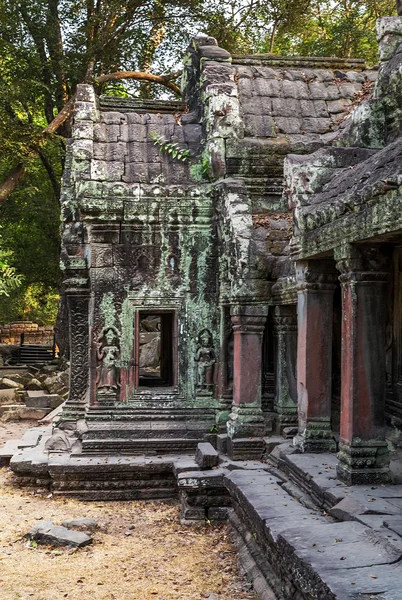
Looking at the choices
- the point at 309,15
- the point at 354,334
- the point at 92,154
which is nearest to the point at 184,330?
the point at 92,154

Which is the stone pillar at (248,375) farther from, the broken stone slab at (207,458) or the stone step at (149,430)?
the stone step at (149,430)

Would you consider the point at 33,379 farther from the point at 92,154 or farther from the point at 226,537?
the point at 226,537

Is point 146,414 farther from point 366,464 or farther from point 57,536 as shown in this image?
point 366,464

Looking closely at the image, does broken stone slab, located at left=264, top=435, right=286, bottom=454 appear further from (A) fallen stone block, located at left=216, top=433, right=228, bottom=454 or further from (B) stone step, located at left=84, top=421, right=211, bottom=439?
(B) stone step, located at left=84, top=421, right=211, bottom=439

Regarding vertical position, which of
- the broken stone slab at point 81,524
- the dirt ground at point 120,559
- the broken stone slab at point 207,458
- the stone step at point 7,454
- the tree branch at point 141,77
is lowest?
the dirt ground at point 120,559

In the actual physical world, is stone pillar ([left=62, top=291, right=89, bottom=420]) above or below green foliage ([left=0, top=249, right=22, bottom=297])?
below

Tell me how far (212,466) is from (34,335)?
23.6 m

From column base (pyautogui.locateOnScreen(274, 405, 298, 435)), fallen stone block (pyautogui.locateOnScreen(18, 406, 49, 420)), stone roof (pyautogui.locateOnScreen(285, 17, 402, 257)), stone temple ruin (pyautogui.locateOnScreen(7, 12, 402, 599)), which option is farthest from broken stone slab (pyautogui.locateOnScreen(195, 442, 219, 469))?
fallen stone block (pyautogui.locateOnScreen(18, 406, 49, 420))

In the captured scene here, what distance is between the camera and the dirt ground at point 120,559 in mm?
6035

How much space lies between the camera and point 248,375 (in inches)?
362

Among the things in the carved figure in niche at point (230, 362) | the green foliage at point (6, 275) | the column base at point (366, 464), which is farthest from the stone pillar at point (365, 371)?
the green foliage at point (6, 275)

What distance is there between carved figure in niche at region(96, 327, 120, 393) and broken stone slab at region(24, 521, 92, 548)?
284 centimetres

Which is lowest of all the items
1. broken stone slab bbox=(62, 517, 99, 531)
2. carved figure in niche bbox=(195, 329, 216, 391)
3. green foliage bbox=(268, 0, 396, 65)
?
broken stone slab bbox=(62, 517, 99, 531)

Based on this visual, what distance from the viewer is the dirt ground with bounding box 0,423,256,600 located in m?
6.04
